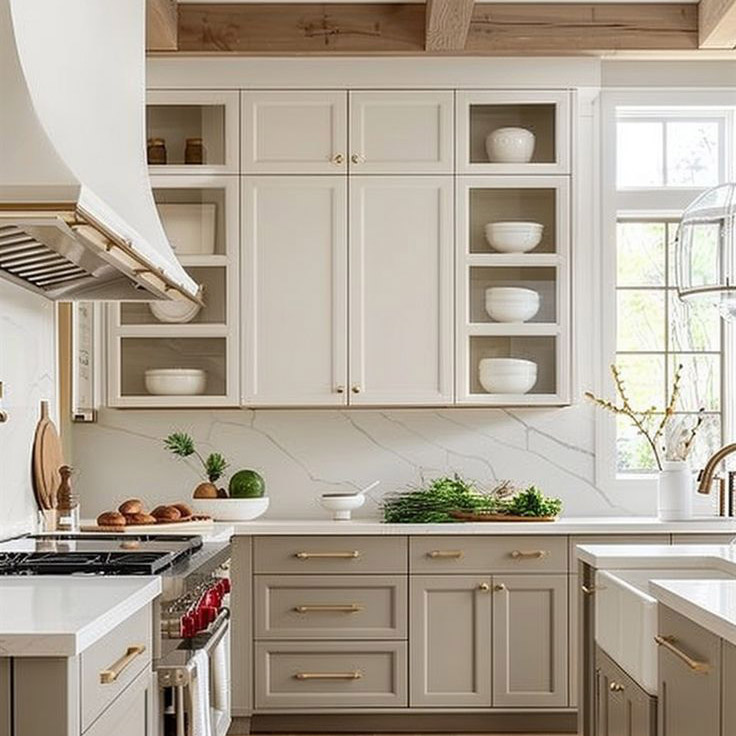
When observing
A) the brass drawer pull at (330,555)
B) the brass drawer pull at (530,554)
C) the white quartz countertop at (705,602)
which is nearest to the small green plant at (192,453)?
the brass drawer pull at (330,555)

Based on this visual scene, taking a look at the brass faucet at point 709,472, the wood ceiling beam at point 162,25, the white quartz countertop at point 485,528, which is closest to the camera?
the brass faucet at point 709,472

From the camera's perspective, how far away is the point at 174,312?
535 centimetres

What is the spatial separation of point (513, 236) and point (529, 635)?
58.4 inches

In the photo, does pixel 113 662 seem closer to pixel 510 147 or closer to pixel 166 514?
pixel 166 514

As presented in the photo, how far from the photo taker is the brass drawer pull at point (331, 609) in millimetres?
5090

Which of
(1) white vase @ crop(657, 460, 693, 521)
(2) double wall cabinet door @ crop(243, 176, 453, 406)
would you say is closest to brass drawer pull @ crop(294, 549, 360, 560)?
(2) double wall cabinet door @ crop(243, 176, 453, 406)

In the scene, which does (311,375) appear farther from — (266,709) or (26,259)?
(26,259)

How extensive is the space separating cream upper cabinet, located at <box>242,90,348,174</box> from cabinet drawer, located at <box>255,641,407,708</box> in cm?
A: 177

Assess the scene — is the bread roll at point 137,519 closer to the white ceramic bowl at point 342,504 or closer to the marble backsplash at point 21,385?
the marble backsplash at point 21,385

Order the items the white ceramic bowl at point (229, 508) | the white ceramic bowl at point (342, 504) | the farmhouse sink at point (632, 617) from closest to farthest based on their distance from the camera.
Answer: the farmhouse sink at point (632, 617) < the white ceramic bowl at point (229, 508) < the white ceramic bowl at point (342, 504)

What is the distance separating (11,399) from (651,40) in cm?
275

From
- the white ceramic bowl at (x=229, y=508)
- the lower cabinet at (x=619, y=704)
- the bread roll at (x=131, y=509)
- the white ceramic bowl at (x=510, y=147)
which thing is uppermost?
the white ceramic bowl at (x=510, y=147)

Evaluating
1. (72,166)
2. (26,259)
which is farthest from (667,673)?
(26,259)

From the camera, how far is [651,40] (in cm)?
531
